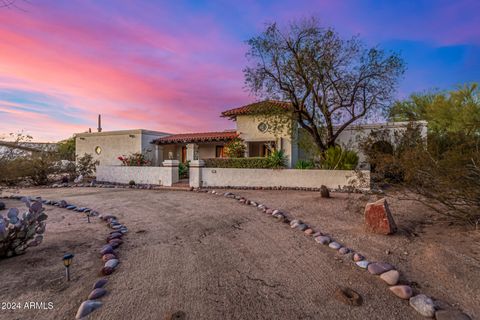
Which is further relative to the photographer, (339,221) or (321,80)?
(321,80)

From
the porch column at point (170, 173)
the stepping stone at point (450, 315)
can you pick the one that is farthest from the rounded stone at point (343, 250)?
the porch column at point (170, 173)

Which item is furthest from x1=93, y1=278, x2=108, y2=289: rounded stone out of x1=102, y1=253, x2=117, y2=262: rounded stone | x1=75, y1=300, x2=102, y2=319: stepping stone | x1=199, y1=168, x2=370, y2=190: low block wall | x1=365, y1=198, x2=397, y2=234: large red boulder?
x1=199, y1=168, x2=370, y2=190: low block wall

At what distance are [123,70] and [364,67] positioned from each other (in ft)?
39.8

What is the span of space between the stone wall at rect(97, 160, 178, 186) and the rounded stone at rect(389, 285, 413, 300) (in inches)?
476

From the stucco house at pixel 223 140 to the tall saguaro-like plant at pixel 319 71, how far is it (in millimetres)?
1336

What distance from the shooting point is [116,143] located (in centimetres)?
2030

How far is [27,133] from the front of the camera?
924 cm

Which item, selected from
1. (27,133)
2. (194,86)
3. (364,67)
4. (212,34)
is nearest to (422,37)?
(364,67)

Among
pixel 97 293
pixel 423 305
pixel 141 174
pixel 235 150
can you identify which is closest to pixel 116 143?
pixel 141 174

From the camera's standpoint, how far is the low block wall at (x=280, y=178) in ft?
36.9

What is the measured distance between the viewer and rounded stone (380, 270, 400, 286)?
3101 mm

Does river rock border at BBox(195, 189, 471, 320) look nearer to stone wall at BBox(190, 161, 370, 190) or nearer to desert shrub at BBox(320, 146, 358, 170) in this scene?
stone wall at BBox(190, 161, 370, 190)

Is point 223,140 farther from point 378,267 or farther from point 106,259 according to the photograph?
point 378,267

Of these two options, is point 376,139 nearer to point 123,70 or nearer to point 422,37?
point 422,37
